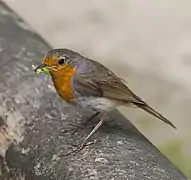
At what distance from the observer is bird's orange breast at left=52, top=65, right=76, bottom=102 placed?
9.26 feet

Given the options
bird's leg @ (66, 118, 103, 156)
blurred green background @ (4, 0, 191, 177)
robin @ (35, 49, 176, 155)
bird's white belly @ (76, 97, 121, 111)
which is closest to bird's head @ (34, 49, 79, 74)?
robin @ (35, 49, 176, 155)

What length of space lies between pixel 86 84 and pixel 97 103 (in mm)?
91

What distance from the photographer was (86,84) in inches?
113

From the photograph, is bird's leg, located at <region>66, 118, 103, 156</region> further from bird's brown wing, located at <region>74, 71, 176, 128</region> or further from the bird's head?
the bird's head

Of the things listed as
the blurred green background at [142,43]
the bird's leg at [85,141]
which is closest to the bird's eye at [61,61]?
the bird's leg at [85,141]

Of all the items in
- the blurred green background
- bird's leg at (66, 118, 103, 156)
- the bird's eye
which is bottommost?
bird's leg at (66, 118, 103, 156)

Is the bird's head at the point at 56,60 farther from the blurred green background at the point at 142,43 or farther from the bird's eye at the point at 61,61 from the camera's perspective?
the blurred green background at the point at 142,43

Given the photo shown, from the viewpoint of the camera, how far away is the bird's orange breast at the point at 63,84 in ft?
9.26

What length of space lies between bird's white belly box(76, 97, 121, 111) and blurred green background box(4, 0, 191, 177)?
1.91 metres

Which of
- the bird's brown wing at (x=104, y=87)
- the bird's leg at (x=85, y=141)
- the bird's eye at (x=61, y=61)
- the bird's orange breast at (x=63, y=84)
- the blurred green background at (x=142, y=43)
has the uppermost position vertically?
the blurred green background at (x=142, y=43)

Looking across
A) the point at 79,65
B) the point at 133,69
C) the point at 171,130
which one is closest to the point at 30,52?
the point at 79,65

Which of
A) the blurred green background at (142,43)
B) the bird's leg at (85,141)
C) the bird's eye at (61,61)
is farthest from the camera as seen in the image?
the blurred green background at (142,43)

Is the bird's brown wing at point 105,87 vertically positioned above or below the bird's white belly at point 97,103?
above

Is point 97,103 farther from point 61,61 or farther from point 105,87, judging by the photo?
point 61,61
